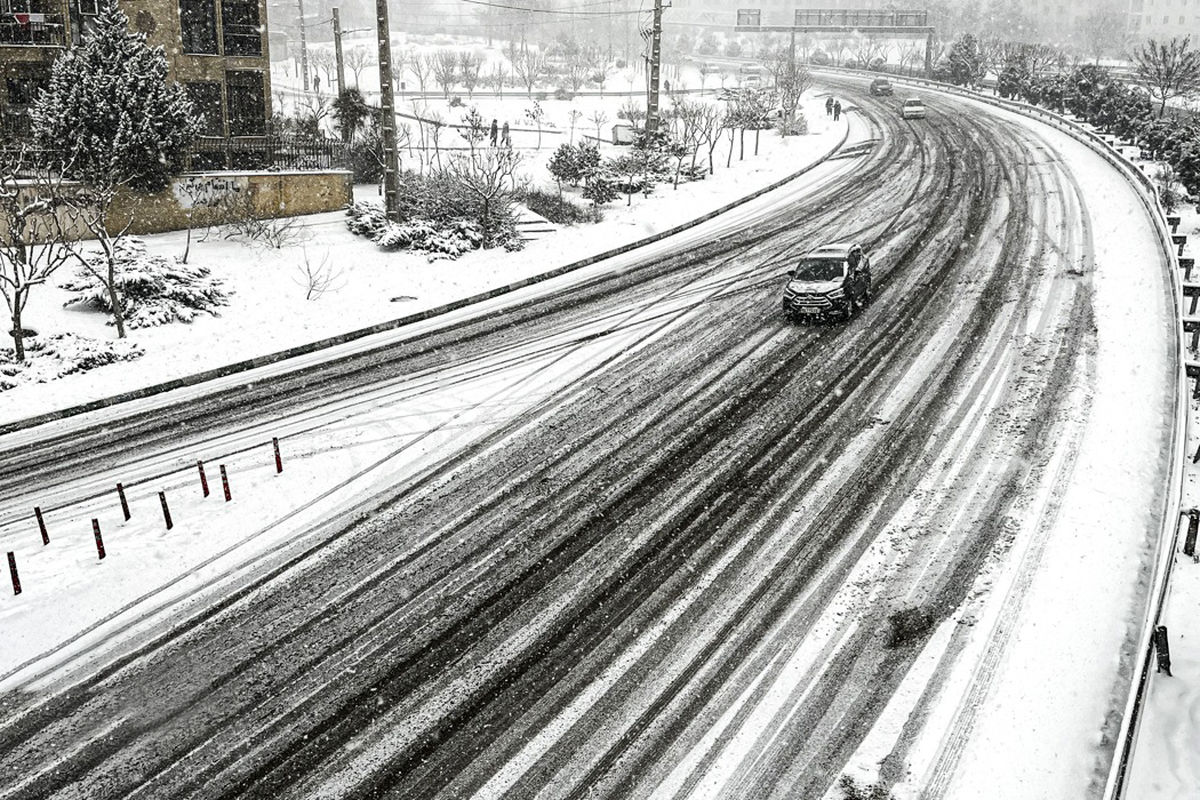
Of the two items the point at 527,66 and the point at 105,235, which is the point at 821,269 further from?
the point at 527,66

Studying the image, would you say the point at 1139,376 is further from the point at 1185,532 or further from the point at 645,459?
the point at 645,459

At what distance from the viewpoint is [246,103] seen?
3762 cm

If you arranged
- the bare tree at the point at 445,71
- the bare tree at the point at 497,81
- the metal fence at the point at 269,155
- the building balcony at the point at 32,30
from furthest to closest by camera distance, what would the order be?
the bare tree at the point at 497,81, the bare tree at the point at 445,71, the building balcony at the point at 32,30, the metal fence at the point at 269,155

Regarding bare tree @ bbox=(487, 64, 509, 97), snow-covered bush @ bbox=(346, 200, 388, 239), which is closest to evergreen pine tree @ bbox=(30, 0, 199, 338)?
snow-covered bush @ bbox=(346, 200, 388, 239)

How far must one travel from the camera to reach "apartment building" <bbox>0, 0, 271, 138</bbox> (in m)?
33.5

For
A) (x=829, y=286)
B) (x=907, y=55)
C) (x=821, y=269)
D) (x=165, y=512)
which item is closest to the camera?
(x=165, y=512)

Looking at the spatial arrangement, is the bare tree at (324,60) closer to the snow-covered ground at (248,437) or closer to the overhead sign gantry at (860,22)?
the overhead sign gantry at (860,22)

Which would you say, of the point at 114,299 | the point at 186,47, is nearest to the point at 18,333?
the point at 114,299

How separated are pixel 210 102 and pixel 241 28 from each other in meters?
3.43

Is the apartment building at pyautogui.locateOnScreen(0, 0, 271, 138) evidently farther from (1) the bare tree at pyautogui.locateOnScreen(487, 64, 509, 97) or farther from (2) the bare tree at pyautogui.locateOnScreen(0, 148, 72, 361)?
(1) the bare tree at pyautogui.locateOnScreen(487, 64, 509, 97)

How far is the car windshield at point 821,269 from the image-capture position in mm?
22531

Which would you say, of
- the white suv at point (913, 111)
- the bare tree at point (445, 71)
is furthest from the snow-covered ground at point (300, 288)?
the bare tree at point (445, 71)

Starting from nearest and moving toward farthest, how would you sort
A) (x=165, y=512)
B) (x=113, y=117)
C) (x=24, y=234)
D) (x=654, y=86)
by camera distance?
1. (x=165, y=512)
2. (x=24, y=234)
3. (x=113, y=117)
4. (x=654, y=86)

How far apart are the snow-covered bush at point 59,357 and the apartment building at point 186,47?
14.6 m
